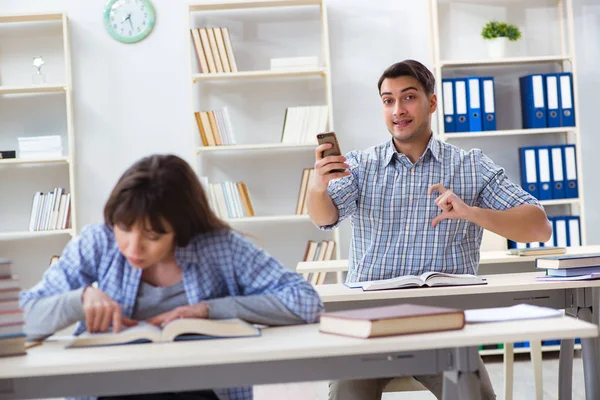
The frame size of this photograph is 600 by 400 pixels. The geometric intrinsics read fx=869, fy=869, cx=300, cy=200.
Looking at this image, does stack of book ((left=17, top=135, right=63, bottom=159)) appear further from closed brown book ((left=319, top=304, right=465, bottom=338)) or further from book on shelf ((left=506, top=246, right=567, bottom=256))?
closed brown book ((left=319, top=304, right=465, bottom=338))

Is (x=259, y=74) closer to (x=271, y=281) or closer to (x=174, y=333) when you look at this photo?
(x=271, y=281)

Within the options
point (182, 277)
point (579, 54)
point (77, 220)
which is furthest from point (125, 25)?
point (182, 277)

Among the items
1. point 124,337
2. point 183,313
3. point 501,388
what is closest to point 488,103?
point 501,388

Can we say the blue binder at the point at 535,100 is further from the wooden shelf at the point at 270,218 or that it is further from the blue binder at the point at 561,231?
the wooden shelf at the point at 270,218

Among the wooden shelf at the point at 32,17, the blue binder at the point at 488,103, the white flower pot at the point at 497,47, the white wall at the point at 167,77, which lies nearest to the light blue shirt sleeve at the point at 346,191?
the blue binder at the point at 488,103

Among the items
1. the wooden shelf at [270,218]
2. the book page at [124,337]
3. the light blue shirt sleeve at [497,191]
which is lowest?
the book page at [124,337]

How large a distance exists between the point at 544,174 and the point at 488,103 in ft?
1.70

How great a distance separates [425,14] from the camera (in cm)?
518

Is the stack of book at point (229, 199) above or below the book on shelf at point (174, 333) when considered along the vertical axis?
above

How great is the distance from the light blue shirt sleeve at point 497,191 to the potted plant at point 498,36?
2.47 meters

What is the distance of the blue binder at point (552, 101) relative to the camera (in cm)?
493

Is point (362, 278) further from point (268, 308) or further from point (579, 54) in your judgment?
point (579, 54)

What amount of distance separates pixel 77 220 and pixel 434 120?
218 cm

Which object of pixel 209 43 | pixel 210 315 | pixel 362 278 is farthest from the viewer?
pixel 209 43
